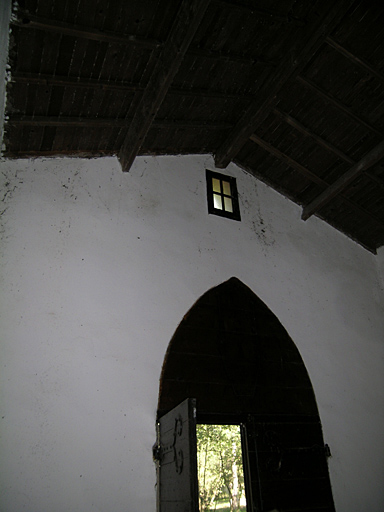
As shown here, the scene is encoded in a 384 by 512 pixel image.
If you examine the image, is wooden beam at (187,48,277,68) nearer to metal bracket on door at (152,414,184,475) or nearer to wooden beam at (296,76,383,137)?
wooden beam at (296,76,383,137)

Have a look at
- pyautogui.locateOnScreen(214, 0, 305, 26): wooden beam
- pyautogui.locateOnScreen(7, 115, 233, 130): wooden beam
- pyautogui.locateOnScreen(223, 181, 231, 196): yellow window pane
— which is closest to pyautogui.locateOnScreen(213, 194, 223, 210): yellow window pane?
pyautogui.locateOnScreen(223, 181, 231, 196): yellow window pane

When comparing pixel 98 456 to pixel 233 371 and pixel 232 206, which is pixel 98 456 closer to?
pixel 233 371

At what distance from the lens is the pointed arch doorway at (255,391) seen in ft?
11.6

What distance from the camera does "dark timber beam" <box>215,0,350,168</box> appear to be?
3535 millimetres

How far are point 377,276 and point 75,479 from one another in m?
4.59

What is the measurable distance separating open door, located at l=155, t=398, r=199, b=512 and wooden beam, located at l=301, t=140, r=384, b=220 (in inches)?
130

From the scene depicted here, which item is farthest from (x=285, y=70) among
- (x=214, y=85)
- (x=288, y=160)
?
(x=288, y=160)

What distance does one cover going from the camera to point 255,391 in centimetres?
388

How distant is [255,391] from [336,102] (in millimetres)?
3063

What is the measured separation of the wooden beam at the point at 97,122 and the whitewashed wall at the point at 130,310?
0.43 m

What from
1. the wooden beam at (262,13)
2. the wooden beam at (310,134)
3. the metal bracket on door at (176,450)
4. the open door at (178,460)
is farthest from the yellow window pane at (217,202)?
the metal bracket on door at (176,450)

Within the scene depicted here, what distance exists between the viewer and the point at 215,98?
163 inches

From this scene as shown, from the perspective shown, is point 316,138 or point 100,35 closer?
point 100,35

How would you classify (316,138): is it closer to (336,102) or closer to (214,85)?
(336,102)
